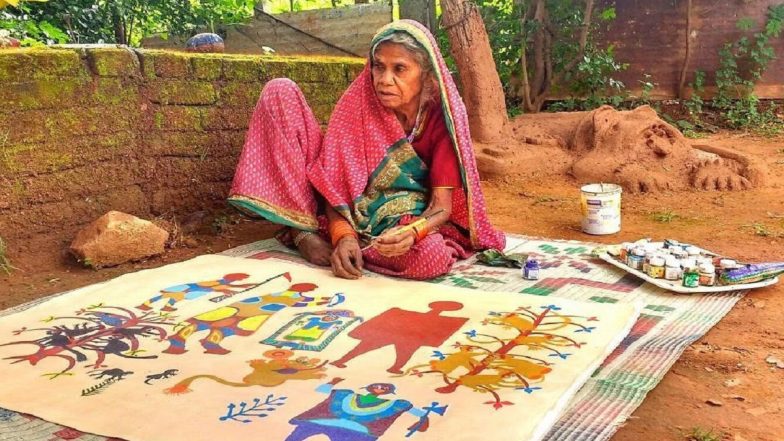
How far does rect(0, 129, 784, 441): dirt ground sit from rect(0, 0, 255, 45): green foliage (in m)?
2.37

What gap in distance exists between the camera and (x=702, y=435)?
1509 mm

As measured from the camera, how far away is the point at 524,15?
632 cm

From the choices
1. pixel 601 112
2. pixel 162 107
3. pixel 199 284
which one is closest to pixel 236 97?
pixel 162 107

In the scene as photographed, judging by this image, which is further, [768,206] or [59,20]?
[59,20]

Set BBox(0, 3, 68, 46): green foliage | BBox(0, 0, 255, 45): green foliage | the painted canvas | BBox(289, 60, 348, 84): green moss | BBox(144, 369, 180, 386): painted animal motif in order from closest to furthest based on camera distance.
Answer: the painted canvas → BBox(144, 369, 180, 386): painted animal motif → BBox(289, 60, 348, 84): green moss → BBox(0, 3, 68, 46): green foliage → BBox(0, 0, 255, 45): green foliage

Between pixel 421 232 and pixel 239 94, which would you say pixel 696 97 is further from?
pixel 421 232

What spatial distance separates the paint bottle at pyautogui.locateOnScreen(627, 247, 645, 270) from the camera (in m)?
2.59

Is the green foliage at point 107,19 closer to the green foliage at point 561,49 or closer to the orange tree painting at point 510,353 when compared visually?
the green foliage at point 561,49

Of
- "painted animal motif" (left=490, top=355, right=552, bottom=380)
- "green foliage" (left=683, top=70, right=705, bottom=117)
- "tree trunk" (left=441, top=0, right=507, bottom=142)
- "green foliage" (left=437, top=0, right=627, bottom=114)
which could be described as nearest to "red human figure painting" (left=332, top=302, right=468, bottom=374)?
"painted animal motif" (left=490, top=355, right=552, bottom=380)

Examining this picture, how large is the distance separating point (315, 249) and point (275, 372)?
1.09 metres

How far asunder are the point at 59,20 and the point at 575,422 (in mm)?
5394

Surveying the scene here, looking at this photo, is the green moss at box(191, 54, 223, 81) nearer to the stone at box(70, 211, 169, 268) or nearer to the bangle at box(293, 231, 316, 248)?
the stone at box(70, 211, 169, 268)

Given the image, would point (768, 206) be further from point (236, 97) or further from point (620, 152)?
point (236, 97)

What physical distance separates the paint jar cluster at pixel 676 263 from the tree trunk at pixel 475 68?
2667mm
